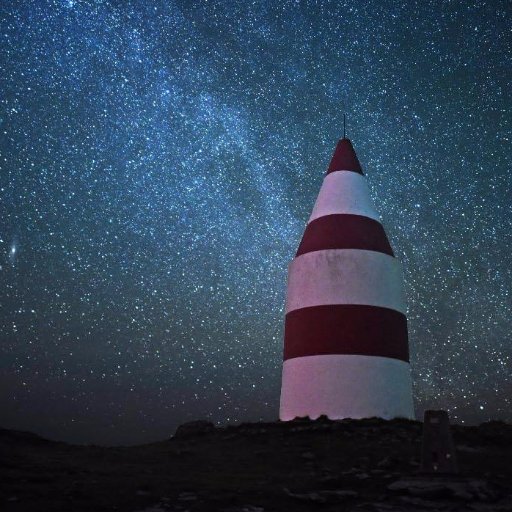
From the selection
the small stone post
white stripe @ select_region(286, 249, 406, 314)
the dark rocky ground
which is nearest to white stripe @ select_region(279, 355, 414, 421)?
the dark rocky ground

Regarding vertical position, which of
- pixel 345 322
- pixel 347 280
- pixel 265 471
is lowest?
pixel 265 471

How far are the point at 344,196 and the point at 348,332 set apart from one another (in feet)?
12.6

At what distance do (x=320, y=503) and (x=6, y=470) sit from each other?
459 cm

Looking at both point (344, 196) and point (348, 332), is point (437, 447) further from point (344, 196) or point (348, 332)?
point (344, 196)

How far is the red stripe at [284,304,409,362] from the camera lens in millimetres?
12828

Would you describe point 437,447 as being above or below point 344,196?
below

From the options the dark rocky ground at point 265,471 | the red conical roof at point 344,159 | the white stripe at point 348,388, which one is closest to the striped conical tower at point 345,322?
the white stripe at point 348,388

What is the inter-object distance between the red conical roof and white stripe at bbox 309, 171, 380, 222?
0.69 feet

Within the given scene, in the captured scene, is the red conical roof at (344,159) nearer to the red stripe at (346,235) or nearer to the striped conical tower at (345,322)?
the striped conical tower at (345,322)

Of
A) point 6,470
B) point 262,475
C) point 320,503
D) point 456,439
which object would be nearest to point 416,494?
point 320,503

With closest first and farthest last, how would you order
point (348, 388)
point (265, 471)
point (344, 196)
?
1. point (265, 471)
2. point (348, 388)
3. point (344, 196)

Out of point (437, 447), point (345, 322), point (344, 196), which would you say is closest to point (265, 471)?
point (437, 447)

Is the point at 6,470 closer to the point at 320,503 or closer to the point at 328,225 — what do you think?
the point at 320,503

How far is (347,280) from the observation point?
1328cm
